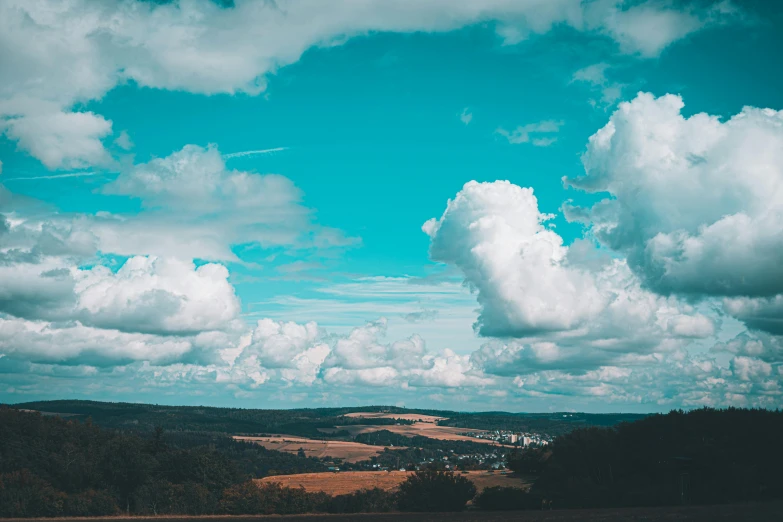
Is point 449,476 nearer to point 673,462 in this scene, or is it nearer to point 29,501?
point 673,462

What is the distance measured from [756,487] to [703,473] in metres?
4.75

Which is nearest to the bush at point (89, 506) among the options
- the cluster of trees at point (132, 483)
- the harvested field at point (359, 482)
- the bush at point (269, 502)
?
the cluster of trees at point (132, 483)

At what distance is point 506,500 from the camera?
66938 mm

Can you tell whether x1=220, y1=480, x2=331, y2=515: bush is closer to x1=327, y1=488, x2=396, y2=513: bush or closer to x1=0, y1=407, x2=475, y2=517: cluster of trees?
x1=0, y1=407, x2=475, y2=517: cluster of trees

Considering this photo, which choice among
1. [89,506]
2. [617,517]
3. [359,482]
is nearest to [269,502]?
[89,506]

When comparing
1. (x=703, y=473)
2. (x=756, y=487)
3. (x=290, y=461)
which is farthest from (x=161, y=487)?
(x=290, y=461)

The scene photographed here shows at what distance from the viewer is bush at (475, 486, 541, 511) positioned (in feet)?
217

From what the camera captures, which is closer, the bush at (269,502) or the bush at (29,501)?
the bush at (29,501)

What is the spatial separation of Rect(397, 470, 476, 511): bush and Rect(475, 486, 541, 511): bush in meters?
1.79

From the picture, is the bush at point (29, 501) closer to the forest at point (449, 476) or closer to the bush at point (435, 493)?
the forest at point (449, 476)

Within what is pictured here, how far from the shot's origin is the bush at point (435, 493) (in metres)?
67.8

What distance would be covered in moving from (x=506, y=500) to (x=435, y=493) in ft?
24.7

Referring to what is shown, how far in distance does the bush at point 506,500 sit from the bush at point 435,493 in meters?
1.79

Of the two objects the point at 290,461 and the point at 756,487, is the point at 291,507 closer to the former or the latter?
the point at 756,487
